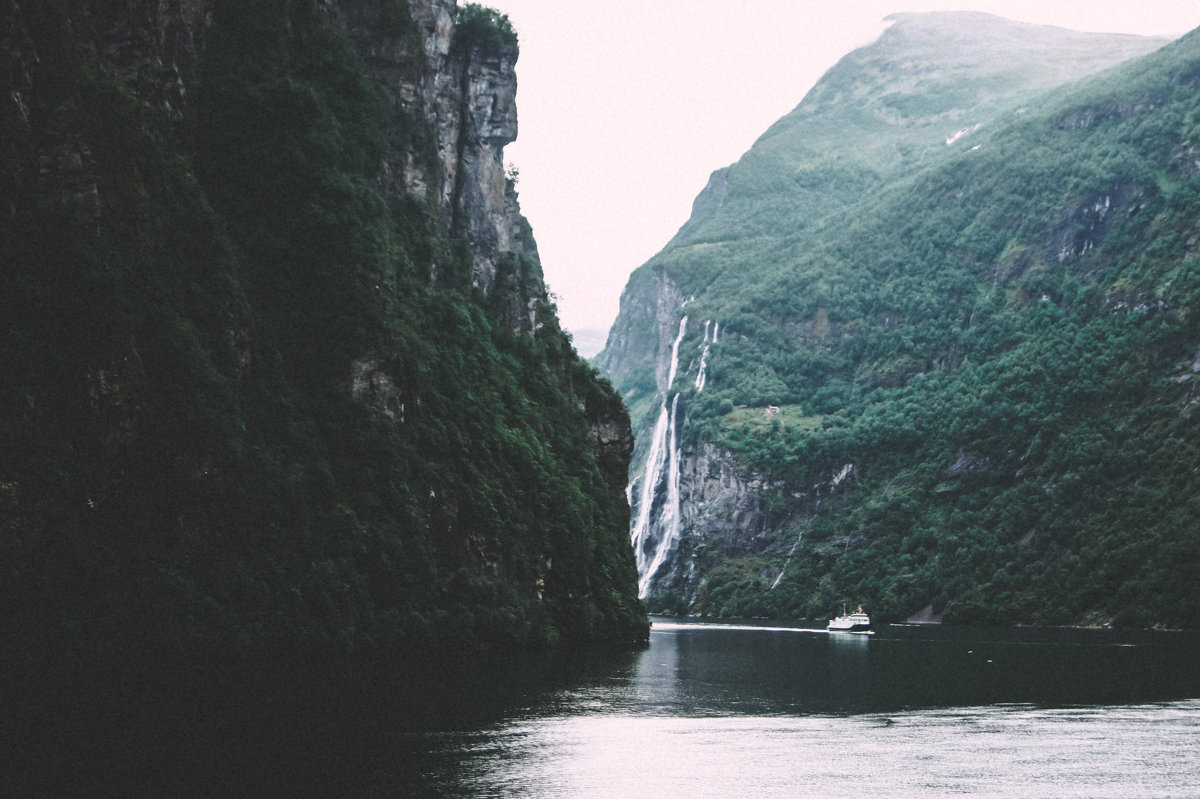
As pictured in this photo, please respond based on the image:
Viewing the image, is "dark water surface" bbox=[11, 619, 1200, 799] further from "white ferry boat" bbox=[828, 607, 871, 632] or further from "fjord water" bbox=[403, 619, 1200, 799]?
"white ferry boat" bbox=[828, 607, 871, 632]

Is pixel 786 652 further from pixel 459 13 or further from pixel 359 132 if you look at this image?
pixel 459 13

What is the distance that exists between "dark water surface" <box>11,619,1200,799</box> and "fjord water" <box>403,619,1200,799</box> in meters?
0.16

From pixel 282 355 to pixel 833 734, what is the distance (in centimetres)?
5128

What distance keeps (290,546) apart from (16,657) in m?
25.5

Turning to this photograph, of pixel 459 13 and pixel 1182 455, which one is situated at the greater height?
pixel 459 13

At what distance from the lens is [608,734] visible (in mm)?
54531

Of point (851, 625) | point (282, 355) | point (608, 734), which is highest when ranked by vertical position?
point (282, 355)

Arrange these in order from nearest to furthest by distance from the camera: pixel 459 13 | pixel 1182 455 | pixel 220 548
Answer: pixel 220 548 → pixel 459 13 → pixel 1182 455

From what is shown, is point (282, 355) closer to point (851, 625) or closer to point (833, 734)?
point (833, 734)

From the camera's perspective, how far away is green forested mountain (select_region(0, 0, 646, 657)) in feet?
209

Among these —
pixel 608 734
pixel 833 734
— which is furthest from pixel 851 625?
pixel 608 734

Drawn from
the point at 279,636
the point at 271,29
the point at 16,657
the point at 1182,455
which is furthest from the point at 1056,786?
the point at 1182,455

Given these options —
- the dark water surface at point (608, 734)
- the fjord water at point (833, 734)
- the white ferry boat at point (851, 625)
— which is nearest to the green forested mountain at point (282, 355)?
the dark water surface at point (608, 734)

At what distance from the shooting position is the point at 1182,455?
536 ft
